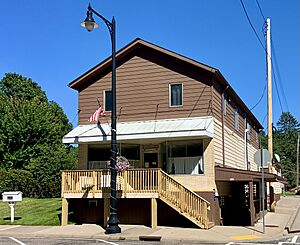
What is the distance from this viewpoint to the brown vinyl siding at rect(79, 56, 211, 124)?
21688 mm

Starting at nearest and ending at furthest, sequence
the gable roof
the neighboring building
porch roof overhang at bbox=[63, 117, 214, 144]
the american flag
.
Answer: the neighboring building
porch roof overhang at bbox=[63, 117, 214, 144]
the gable roof
the american flag

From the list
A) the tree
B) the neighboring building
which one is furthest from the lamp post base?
the tree

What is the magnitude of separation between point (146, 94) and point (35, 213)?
27.3ft

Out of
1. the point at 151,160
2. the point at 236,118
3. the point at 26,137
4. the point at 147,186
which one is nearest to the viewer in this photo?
the point at 147,186

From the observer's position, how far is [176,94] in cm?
2216

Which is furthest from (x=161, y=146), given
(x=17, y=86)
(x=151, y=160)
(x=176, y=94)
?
(x=17, y=86)

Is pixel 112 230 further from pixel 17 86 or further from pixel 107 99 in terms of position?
pixel 17 86

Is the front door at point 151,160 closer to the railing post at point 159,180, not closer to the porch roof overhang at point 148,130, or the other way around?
→ the porch roof overhang at point 148,130

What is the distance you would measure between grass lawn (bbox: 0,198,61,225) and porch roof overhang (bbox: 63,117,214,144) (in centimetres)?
379

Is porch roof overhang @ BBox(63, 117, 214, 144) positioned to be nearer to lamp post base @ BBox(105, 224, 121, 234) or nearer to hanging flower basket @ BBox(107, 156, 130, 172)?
hanging flower basket @ BBox(107, 156, 130, 172)

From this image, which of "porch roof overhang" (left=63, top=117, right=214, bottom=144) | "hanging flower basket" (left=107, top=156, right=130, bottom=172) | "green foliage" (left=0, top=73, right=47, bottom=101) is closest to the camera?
"hanging flower basket" (left=107, top=156, right=130, bottom=172)

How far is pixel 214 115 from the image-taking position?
71.1 feet

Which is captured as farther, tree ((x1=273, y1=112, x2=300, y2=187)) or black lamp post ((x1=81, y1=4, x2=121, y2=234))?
tree ((x1=273, y1=112, x2=300, y2=187))

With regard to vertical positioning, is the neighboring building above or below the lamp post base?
above
